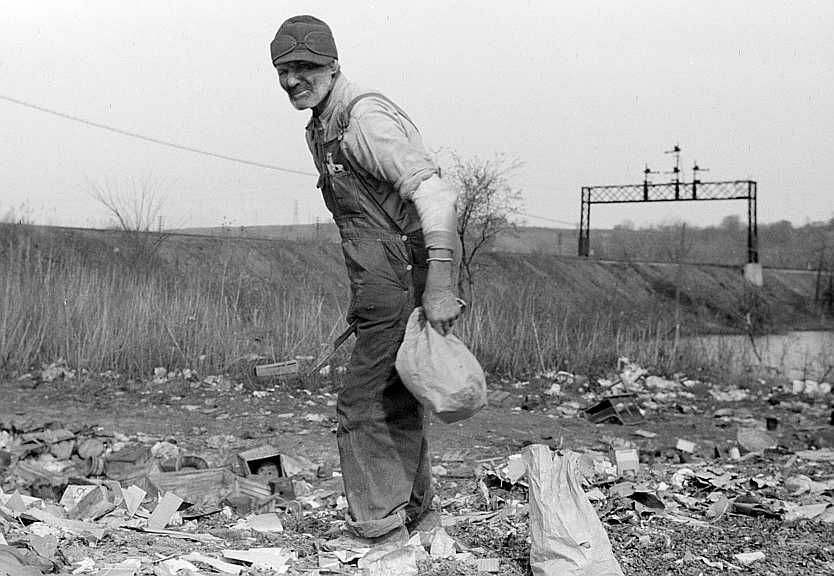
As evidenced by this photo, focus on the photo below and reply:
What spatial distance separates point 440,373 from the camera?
3.27m

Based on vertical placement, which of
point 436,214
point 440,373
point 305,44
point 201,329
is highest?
point 305,44

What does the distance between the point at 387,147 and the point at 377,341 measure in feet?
2.27

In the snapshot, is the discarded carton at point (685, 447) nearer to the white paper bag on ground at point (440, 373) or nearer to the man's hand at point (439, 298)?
the white paper bag on ground at point (440, 373)

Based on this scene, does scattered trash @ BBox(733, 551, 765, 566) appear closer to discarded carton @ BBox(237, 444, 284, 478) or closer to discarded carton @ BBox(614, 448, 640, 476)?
discarded carton @ BBox(614, 448, 640, 476)

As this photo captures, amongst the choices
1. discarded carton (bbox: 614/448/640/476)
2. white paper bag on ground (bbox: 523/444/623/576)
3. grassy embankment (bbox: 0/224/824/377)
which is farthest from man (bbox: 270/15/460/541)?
grassy embankment (bbox: 0/224/824/377)

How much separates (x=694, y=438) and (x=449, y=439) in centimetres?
208

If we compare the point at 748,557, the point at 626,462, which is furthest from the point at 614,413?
the point at 748,557

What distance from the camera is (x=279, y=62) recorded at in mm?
3480

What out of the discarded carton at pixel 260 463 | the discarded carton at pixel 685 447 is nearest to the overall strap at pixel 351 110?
the discarded carton at pixel 260 463

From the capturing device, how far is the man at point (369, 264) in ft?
11.4

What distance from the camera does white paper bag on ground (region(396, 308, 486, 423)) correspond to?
3.27 m

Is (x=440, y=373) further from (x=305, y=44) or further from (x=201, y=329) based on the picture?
(x=201, y=329)

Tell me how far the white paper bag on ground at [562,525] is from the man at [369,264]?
53 centimetres

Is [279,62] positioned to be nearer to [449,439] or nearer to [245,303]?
[449,439]
